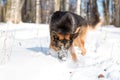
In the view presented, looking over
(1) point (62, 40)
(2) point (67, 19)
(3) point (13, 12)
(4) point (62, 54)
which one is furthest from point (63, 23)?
(3) point (13, 12)

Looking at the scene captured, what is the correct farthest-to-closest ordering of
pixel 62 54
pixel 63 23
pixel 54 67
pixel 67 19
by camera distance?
pixel 67 19 → pixel 63 23 → pixel 62 54 → pixel 54 67

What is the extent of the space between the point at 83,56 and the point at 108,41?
2395 millimetres

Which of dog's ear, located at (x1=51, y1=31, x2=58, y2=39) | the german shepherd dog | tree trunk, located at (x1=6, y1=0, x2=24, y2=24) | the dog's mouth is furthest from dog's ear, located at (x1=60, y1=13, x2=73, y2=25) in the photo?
tree trunk, located at (x1=6, y1=0, x2=24, y2=24)

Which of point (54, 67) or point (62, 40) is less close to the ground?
point (62, 40)

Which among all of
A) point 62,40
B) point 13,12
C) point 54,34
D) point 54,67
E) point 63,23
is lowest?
point 54,67

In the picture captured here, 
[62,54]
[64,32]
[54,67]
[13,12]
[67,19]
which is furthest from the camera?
[13,12]

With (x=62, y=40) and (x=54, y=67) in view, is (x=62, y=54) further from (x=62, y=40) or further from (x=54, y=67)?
(x=54, y=67)

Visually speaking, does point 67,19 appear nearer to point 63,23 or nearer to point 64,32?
point 63,23

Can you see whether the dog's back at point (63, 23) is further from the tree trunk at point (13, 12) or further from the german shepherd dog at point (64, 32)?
the tree trunk at point (13, 12)

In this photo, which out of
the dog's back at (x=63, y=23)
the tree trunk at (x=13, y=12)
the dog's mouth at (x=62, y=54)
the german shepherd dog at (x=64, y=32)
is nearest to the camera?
the dog's mouth at (x=62, y=54)

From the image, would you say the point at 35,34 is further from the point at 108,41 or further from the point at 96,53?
the point at 96,53

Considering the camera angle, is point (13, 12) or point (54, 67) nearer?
point (54, 67)

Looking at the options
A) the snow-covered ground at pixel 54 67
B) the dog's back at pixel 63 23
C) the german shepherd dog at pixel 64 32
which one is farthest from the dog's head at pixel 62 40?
the snow-covered ground at pixel 54 67

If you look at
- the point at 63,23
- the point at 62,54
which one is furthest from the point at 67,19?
the point at 62,54
